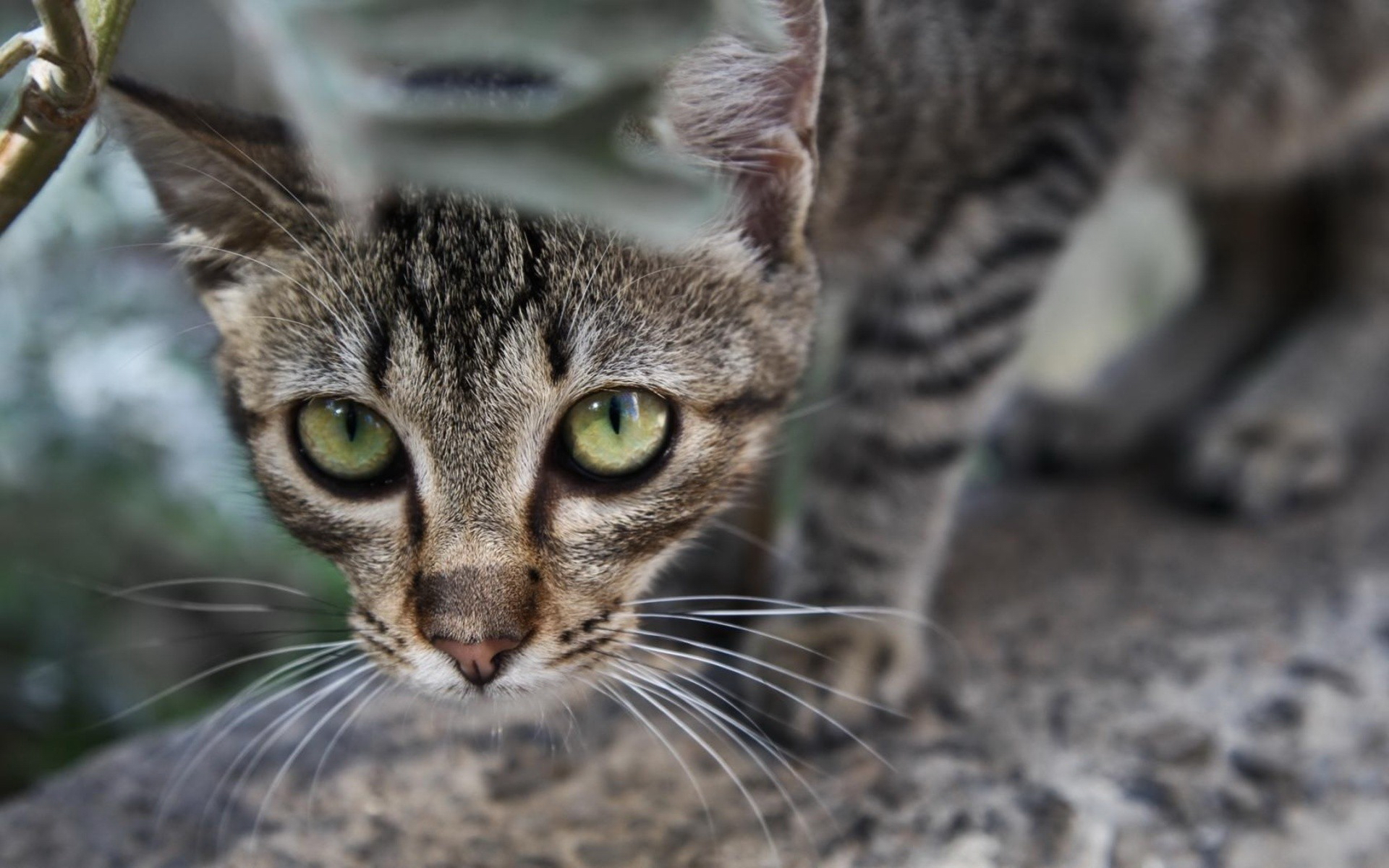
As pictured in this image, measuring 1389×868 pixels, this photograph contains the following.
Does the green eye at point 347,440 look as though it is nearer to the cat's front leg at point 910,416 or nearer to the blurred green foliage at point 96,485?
the blurred green foliage at point 96,485

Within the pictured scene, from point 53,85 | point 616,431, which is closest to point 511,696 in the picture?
point 616,431

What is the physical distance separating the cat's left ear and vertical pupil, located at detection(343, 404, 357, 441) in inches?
16.2

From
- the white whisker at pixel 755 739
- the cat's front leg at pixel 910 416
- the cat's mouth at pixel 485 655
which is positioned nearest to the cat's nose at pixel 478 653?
the cat's mouth at pixel 485 655

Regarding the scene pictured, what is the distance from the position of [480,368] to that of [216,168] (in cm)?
33

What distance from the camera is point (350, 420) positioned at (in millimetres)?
1184

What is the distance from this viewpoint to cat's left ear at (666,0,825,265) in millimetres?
1086

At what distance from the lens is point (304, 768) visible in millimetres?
1491

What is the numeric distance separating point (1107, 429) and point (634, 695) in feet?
4.23

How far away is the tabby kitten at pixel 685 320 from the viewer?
1142 mm

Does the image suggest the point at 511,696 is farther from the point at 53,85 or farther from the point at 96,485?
the point at 96,485

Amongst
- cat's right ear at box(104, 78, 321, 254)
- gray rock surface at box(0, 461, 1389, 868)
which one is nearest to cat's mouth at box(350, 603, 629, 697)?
gray rock surface at box(0, 461, 1389, 868)

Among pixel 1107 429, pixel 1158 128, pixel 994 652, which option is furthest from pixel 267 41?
pixel 1107 429

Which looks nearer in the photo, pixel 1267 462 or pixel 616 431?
pixel 616 431

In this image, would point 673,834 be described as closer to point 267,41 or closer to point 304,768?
point 304,768
